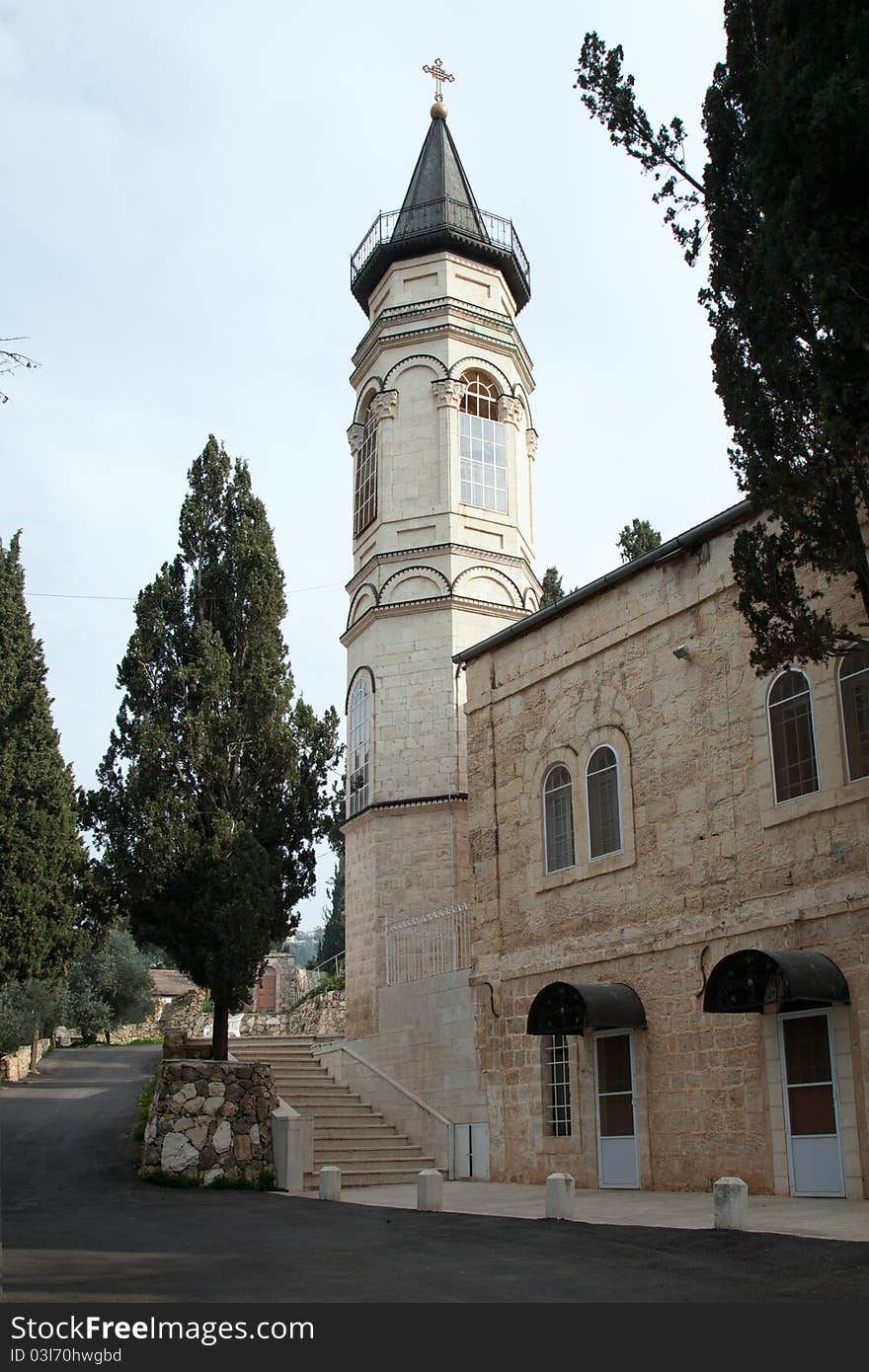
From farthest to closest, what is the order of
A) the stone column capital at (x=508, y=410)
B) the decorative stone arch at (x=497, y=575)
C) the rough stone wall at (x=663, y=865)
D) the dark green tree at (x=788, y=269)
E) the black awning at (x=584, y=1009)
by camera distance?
the stone column capital at (x=508, y=410) < the decorative stone arch at (x=497, y=575) < the black awning at (x=584, y=1009) < the rough stone wall at (x=663, y=865) < the dark green tree at (x=788, y=269)

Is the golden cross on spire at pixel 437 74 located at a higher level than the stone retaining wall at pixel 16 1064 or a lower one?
higher

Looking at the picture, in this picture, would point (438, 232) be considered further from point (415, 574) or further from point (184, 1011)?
point (184, 1011)

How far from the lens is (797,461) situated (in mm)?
11750

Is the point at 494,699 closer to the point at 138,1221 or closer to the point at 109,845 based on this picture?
the point at 109,845

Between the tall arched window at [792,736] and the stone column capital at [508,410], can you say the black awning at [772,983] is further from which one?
the stone column capital at [508,410]

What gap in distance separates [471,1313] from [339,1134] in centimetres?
1324

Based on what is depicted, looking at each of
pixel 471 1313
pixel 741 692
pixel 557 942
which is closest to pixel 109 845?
pixel 557 942

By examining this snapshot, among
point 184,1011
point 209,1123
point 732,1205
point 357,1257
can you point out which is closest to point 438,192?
point 209,1123

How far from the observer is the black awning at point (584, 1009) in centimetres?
1510

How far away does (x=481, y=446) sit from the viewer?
1024 inches

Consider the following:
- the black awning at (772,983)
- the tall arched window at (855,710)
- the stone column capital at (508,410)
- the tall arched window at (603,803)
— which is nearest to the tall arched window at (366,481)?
the stone column capital at (508,410)

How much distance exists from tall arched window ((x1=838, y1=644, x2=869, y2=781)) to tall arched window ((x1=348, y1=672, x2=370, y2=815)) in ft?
40.5

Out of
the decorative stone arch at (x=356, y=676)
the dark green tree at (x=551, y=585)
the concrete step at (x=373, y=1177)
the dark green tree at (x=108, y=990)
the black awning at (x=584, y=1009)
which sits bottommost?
the concrete step at (x=373, y=1177)

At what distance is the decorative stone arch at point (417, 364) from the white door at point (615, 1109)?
591 inches
